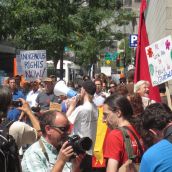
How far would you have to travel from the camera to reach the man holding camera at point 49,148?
14.3 feet

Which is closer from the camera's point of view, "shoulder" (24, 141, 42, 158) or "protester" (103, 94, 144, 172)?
"shoulder" (24, 141, 42, 158)

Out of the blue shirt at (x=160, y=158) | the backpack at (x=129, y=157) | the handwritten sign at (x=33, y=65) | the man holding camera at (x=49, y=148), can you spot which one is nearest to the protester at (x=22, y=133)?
the man holding camera at (x=49, y=148)

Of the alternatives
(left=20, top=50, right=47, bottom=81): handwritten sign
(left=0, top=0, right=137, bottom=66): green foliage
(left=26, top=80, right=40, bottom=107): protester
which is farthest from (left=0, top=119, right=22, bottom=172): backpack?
(left=0, top=0, right=137, bottom=66): green foliage

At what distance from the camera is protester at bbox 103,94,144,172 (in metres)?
5.07

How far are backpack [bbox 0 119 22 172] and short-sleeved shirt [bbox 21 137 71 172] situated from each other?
12 cm

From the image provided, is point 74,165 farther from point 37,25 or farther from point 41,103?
point 37,25

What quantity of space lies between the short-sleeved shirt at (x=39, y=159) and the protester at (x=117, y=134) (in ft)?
2.50

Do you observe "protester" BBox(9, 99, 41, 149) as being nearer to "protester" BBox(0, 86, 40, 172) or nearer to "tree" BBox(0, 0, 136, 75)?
"protester" BBox(0, 86, 40, 172)

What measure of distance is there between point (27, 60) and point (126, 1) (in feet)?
298

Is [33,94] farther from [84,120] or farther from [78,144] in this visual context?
[78,144]

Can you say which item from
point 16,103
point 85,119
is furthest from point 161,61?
point 16,103

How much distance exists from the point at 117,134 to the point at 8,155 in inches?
50.3

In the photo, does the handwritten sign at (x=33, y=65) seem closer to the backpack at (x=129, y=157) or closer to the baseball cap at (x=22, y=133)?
the baseball cap at (x=22, y=133)

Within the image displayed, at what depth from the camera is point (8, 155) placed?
13.4 feet
